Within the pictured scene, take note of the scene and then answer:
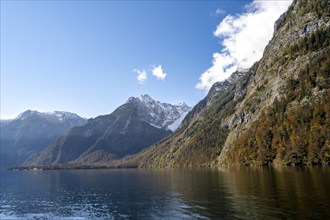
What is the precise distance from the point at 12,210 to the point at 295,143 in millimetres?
148676

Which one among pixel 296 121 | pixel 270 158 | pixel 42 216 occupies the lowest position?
pixel 42 216

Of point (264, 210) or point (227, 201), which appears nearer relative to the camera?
point (264, 210)

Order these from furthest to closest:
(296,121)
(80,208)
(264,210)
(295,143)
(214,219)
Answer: (296,121)
(295,143)
(80,208)
(264,210)
(214,219)

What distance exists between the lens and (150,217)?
5716cm


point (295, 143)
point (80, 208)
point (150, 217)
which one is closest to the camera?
point (150, 217)

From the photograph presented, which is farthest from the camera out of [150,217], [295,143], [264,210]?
[295,143]

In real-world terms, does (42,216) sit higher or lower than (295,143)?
lower

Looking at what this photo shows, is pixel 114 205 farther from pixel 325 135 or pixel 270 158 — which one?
pixel 270 158

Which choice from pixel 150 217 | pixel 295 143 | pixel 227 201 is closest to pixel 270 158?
pixel 295 143

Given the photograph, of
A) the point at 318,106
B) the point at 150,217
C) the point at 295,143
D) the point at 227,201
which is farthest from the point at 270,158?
the point at 150,217

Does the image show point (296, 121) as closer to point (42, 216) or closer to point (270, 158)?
point (270, 158)

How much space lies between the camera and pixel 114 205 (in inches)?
2940

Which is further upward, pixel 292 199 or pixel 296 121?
pixel 296 121

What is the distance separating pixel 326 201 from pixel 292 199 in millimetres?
6636
